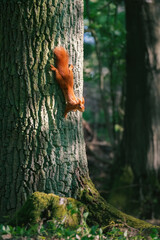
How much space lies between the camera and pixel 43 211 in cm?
297

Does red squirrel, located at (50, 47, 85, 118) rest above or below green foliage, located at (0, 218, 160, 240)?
above

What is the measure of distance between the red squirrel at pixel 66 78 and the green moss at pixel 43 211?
0.90 metres

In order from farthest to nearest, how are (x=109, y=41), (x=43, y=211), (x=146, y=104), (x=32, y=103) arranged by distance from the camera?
(x=109, y=41), (x=146, y=104), (x=32, y=103), (x=43, y=211)

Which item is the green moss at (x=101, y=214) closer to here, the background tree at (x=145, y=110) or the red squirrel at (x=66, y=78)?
the red squirrel at (x=66, y=78)

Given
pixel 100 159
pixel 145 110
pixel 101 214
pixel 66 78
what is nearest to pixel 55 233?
pixel 101 214

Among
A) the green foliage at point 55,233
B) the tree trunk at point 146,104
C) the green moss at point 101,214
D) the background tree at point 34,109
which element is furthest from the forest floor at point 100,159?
the green foliage at point 55,233

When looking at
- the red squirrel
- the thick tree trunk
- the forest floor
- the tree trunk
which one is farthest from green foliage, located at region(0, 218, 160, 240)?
the forest floor

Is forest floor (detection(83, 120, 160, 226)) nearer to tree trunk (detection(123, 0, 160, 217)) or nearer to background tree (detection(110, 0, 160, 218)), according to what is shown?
background tree (detection(110, 0, 160, 218))

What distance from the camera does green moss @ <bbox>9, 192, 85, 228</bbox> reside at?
2.91 metres

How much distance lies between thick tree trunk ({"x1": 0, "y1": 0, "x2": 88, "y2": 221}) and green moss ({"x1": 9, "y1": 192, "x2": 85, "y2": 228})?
190mm

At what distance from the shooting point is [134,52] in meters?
7.05

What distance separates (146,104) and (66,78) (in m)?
3.98

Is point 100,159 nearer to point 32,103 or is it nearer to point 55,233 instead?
point 32,103

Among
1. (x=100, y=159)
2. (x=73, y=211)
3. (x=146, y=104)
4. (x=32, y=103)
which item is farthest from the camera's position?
(x=100, y=159)
